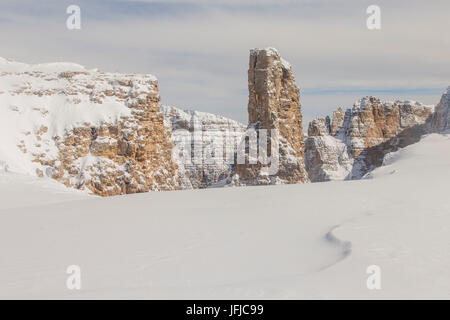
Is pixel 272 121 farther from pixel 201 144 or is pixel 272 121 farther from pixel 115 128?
pixel 201 144

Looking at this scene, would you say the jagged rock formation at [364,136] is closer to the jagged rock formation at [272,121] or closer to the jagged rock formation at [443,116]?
the jagged rock formation at [443,116]

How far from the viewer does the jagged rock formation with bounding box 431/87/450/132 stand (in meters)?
71.4

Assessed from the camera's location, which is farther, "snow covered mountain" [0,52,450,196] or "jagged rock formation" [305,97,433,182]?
"jagged rock formation" [305,97,433,182]

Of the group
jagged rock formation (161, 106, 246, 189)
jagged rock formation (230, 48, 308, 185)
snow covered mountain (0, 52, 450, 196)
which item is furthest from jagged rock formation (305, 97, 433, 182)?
jagged rock formation (230, 48, 308, 185)

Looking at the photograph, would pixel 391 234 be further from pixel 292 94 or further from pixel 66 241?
pixel 292 94

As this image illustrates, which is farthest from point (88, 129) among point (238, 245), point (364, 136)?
point (364, 136)

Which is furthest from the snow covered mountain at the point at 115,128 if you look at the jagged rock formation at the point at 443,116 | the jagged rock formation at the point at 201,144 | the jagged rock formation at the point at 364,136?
the jagged rock formation at the point at 201,144

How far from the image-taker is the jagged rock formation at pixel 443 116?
71375 mm

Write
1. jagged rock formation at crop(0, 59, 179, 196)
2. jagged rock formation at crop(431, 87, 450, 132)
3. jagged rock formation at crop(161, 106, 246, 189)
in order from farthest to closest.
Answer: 1. jagged rock formation at crop(161, 106, 246, 189)
2. jagged rock formation at crop(431, 87, 450, 132)
3. jagged rock formation at crop(0, 59, 179, 196)

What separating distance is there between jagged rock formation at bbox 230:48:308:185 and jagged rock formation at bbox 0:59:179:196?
54.5ft

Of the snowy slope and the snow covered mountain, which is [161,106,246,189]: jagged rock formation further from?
the snowy slope

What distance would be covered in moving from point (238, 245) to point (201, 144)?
389 ft

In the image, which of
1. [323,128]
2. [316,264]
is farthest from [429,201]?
[323,128]

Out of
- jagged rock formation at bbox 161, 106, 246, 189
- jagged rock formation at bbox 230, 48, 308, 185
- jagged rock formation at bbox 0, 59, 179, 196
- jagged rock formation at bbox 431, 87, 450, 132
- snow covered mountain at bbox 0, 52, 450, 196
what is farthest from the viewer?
jagged rock formation at bbox 161, 106, 246, 189
